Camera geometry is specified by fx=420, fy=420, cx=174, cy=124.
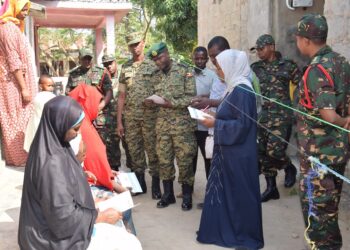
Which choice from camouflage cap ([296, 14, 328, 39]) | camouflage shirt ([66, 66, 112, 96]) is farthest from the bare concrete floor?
camouflage cap ([296, 14, 328, 39])

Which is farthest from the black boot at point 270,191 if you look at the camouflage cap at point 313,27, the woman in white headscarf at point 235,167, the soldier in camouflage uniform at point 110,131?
the camouflage cap at point 313,27

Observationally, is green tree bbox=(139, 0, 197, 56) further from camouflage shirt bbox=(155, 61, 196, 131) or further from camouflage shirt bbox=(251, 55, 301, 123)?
camouflage shirt bbox=(155, 61, 196, 131)

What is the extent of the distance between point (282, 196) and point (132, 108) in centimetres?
201

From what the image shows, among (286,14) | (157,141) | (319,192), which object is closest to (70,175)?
(319,192)

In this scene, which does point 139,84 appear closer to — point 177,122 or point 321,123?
point 177,122

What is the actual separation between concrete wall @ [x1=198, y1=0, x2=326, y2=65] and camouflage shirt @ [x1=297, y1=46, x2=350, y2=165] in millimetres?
3453

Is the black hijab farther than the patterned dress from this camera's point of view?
No

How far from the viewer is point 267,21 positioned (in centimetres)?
614

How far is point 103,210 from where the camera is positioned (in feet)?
8.44

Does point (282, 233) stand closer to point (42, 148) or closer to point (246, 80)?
point (246, 80)

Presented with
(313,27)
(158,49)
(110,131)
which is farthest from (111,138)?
(313,27)

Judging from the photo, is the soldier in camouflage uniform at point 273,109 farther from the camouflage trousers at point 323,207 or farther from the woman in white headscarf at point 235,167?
the camouflage trousers at point 323,207

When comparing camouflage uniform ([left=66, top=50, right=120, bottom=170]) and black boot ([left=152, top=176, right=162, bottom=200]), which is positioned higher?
camouflage uniform ([left=66, top=50, right=120, bottom=170])

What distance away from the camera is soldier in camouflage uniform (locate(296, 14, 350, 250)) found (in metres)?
2.65
